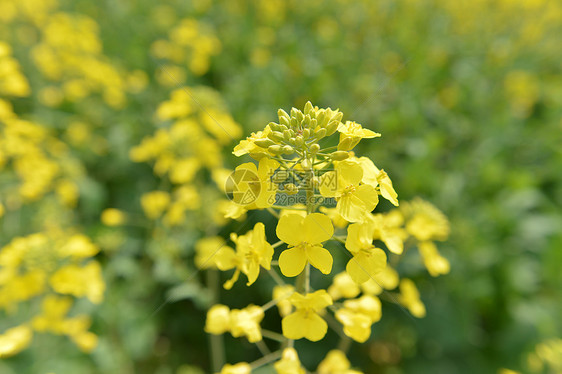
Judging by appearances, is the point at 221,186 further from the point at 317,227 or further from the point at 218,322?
the point at 317,227

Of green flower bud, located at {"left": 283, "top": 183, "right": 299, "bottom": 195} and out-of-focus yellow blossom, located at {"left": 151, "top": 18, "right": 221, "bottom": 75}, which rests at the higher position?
out-of-focus yellow blossom, located at {"left": 151, "top": 18, "right": 221, "bottom": 75}

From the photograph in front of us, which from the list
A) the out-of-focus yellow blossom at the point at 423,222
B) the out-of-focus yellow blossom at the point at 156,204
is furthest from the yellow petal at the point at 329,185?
the out-of-focus yellow blossom at the point at 156,204

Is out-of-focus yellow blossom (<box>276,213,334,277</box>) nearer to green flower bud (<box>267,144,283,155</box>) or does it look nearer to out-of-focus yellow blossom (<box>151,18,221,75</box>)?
green flower bud (<box>267,144,283,155</box>)

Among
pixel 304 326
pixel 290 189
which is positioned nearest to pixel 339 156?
pixel 290 189

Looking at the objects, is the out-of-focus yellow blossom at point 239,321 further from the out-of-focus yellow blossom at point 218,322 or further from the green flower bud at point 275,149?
the green flower bud at point 275,149

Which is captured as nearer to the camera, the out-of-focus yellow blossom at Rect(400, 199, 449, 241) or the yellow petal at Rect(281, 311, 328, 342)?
the yellow petal at Rect(281, 311, 328, 342)

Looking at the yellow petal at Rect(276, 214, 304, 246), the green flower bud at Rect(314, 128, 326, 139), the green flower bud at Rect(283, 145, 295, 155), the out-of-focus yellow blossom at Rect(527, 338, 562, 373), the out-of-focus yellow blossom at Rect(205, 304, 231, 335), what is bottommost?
the out-of-focus yellow blossom at Rect(527, 338, 562, 373)

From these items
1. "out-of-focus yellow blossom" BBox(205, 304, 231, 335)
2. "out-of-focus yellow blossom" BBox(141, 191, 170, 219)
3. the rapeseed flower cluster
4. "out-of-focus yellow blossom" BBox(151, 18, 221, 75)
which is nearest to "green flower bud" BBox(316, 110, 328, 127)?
the rapeseed flower cluster

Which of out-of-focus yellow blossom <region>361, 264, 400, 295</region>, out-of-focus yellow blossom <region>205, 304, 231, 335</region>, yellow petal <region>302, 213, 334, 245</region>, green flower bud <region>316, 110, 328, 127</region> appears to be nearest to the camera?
yellow petal <region>302, 213, 334, 245</region>
